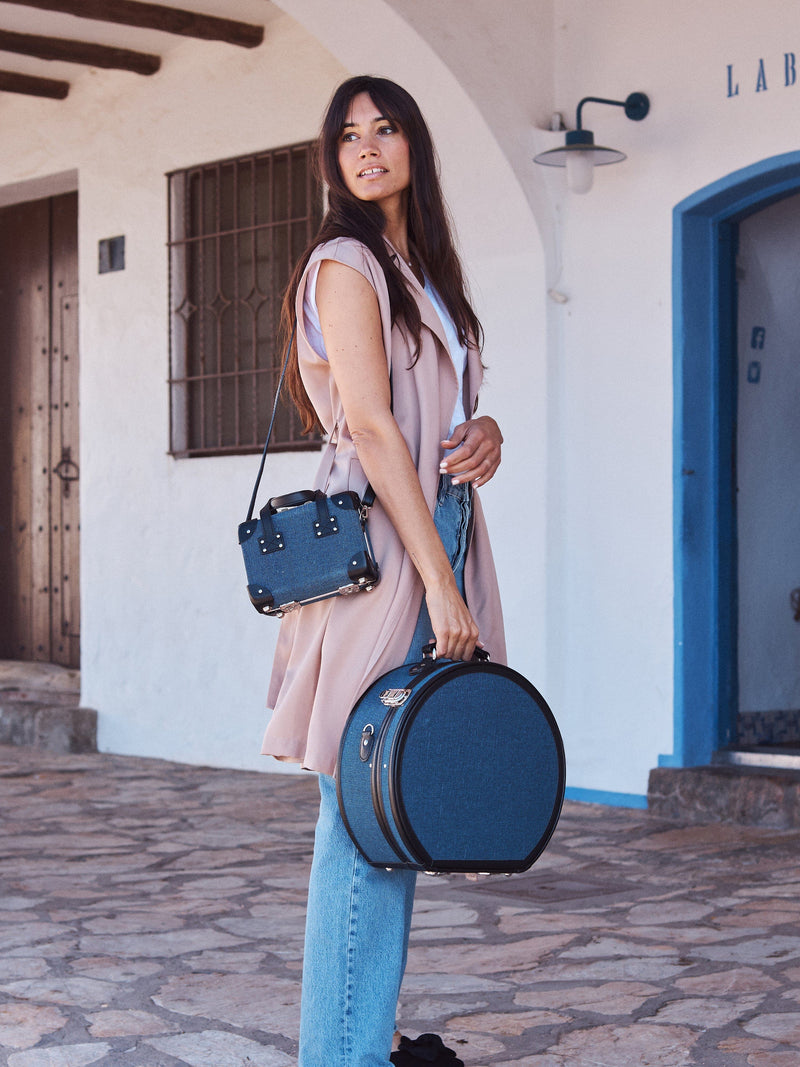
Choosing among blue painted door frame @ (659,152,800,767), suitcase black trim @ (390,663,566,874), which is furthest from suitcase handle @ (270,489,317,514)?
blue painted door frame @ (659,152,800,767)

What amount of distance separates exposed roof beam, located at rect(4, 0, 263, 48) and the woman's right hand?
486 cm

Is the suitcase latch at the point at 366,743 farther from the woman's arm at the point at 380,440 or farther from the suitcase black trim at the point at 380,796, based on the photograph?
the woman's arm at the point at 380,440

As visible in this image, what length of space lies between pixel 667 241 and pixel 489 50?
3.36 ft

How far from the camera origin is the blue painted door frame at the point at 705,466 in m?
5.40

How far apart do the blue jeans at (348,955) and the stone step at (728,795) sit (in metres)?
3.23

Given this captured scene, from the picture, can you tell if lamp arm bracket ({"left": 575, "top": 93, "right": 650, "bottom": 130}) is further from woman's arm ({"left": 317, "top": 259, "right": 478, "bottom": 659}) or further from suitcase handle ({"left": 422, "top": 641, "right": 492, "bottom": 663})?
suitcase handle ({"left": 422, "top": 641, "right": 492, "bottom": 663})

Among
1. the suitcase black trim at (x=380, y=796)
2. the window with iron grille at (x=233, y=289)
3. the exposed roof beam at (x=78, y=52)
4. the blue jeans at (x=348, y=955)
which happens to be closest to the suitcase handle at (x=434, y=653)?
the suitcase black trim at (x=380, y=796)

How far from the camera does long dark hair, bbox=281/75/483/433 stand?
215 centimetres

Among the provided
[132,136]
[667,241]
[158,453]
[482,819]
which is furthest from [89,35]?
[482,819]

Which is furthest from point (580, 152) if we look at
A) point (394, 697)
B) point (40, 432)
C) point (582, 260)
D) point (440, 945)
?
point (40, 432)

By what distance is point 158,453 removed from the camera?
7223mm

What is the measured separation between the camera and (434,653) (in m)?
2.08

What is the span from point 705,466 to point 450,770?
12.1ft

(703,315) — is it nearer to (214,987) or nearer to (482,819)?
(214,987)
